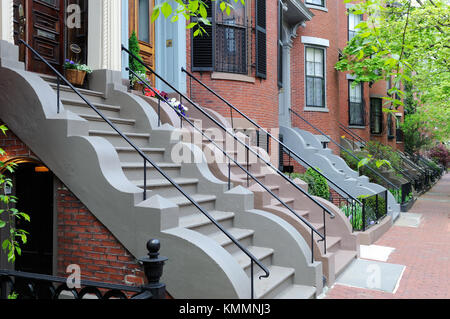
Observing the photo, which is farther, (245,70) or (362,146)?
(362,146)

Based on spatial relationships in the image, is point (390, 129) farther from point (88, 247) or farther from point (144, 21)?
point (88, 247)

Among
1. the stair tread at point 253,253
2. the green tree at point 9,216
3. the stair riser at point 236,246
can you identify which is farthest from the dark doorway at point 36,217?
the stair tread at point 253,253

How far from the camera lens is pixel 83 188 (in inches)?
200

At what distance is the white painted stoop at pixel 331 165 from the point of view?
12.3 m

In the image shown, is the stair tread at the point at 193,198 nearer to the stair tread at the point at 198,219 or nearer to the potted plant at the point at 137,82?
the stair tread at the point at 198,219

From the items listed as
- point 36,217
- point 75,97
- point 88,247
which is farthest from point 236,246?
point 75,97

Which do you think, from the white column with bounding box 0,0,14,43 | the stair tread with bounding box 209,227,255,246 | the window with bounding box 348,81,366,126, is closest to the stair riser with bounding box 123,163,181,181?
the stair tread with bounding box 209,227,255,246

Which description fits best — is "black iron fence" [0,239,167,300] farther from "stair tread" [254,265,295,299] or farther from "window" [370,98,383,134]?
"window" [370,98,383,134]

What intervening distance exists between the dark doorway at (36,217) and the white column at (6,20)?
6.52ft

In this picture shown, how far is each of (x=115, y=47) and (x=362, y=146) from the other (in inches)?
531

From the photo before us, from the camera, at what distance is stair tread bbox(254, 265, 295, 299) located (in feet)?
16.6
